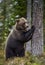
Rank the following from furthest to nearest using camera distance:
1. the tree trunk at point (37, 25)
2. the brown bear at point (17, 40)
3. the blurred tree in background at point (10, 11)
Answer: the blurred tree in background at point (10, 11), the tree trunk at point (37, 25), the brown bear at point (17, 40)

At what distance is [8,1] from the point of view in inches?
447

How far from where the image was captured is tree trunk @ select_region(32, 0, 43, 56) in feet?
31.6

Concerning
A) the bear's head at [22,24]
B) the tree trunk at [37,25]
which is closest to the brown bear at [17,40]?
the bear's head at [22,24]

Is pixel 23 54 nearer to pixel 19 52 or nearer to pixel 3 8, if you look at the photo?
pixel 19 52

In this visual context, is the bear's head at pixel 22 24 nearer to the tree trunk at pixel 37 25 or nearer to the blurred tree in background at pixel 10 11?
the tree trunk at pixel 37 25

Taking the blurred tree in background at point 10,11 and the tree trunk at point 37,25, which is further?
the blurred tree in background at point 10,11

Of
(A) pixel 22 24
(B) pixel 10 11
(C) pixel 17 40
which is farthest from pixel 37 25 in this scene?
(B) pixel 10 11

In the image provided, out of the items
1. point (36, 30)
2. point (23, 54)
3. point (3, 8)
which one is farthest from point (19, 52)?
point (3, 8)

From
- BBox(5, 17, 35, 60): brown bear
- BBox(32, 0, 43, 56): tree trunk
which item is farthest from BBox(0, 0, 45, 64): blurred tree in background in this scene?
BBox(5, 17, 35, 60): brown bear

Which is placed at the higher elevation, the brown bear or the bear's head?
the bear's head

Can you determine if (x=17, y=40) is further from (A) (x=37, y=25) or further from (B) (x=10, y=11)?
(B) (x=10, y=11)

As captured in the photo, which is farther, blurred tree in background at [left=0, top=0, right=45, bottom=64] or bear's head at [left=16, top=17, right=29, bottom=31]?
blurred tree in background at [left=0, top=0, right=45, bottom=64]

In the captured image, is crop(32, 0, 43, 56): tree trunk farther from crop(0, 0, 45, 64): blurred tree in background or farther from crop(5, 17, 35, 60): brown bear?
crop(0, 0, 45, 64): blurred tree in background

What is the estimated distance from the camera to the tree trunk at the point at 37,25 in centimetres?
962
